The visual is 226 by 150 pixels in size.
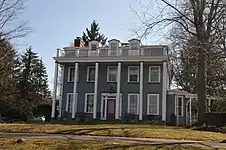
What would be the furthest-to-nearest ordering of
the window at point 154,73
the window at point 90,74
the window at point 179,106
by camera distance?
the window at point 90,74, the window at point 179,106, the window at point 154,73

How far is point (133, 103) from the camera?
33.7 meters

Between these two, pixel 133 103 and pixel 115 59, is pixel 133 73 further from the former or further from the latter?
pixel 133 103

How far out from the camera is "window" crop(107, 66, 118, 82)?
1373 inches

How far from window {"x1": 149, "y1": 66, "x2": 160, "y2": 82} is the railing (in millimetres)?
1517

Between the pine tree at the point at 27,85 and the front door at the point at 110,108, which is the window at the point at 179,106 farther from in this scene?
the pine tree at the point at 27,85

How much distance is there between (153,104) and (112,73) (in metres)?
5.31

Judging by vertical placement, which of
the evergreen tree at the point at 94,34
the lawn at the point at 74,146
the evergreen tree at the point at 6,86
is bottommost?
the lawn at the point at 74,146

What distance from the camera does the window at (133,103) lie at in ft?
110

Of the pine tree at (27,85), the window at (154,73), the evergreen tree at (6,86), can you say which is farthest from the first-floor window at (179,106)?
the evergreen tree at (6,86)

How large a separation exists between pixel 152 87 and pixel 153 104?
5.44 ft

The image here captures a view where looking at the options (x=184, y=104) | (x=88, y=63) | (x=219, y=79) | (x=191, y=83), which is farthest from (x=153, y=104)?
(x=191, y=83)

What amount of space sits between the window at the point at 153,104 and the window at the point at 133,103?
1.16m

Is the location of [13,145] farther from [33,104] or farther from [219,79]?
[219,79]

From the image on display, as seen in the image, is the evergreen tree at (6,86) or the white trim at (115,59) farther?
the evergreen tree at (6,86)
